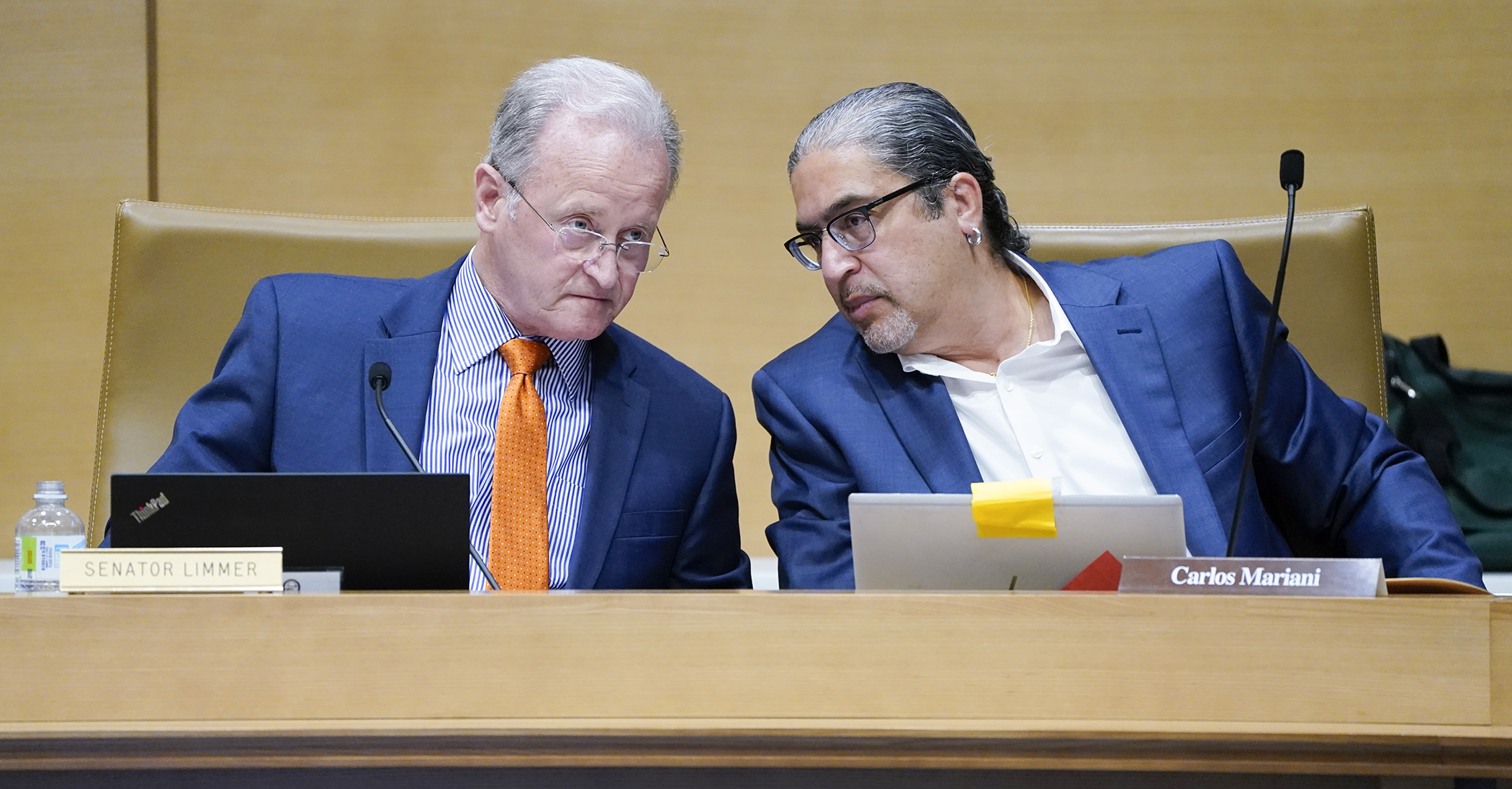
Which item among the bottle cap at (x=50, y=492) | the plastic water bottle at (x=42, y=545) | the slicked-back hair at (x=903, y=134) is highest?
the slicked-back hair at (x=903, y=134)

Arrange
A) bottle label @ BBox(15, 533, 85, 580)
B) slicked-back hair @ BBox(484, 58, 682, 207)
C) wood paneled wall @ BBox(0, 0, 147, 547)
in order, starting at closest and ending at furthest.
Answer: bottle label @ BBox(15, 533, 85, 580)
slicked-back hair @ BBox(484, 58, 682, 207)
wood paneled wall @ BBox(0, 0, 147, 547)

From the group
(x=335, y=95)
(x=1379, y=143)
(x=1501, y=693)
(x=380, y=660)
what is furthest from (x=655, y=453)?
(x=1379, y=143)

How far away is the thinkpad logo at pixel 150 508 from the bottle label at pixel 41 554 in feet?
0.73

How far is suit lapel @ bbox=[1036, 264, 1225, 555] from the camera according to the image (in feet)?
5.08

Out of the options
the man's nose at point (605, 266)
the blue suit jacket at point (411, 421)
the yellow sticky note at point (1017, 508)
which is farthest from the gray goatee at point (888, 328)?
the yellow sticky note at point (1017, 508)

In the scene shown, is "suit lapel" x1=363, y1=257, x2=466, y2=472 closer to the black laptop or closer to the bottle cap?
the bottle cap

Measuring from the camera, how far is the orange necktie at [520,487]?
148cm

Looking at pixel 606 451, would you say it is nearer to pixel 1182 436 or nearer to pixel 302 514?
pixel 302 514

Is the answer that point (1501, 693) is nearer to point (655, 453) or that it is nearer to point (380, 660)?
point (380, 660)

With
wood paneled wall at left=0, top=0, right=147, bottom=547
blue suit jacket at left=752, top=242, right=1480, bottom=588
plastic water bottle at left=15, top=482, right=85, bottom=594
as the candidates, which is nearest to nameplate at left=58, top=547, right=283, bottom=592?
plastic water bottle at left=15, top=482, right=85, bottom=594

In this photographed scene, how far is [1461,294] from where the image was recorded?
2.57m

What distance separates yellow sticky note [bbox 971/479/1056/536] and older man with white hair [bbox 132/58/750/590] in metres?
0.66

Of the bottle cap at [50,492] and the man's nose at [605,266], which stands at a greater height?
the man's nose at [605,266]

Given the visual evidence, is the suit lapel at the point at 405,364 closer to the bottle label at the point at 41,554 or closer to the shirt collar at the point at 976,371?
the bottle label at the point at 41,554
